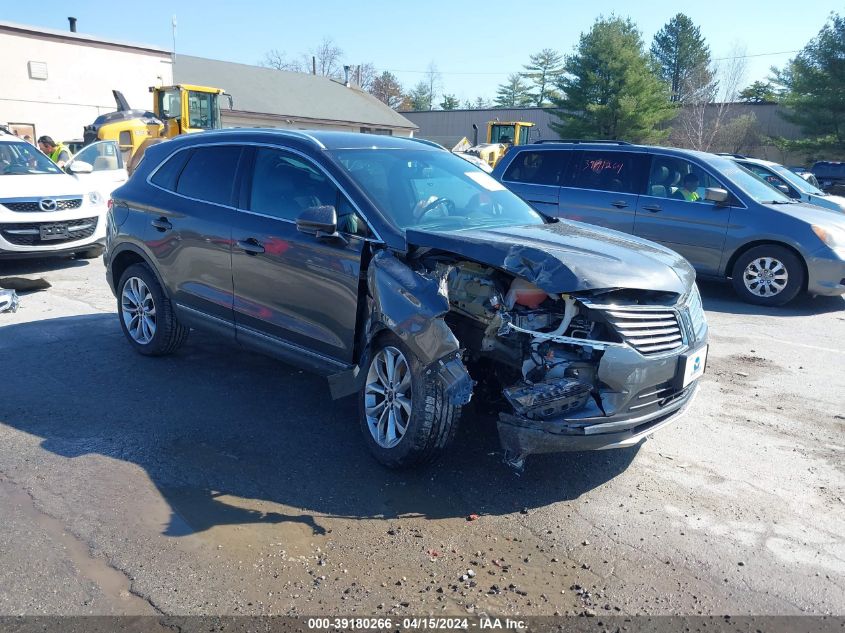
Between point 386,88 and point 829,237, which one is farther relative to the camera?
point 386,88

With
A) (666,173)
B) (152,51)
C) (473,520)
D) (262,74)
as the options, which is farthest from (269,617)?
(262,74)

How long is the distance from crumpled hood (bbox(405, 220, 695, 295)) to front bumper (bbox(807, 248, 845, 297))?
514 centimetres

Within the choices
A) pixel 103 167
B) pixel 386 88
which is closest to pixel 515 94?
pixel 386 88

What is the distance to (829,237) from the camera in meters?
8.72

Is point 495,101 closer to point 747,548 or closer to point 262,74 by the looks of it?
point 262,74

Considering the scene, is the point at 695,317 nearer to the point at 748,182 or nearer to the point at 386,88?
the point at 748,182

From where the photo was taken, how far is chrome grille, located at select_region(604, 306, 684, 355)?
374cm

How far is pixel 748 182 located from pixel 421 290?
23.9ft

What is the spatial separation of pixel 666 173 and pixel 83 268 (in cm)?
847

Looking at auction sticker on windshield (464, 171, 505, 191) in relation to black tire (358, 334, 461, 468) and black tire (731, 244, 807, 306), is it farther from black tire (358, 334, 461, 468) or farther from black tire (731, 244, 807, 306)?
black tire (731, 244, 807, 306)

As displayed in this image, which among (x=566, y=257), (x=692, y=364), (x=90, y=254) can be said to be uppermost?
(x=566, y=257)

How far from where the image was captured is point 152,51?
1419 inches

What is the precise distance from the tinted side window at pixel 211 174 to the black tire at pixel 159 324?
0.86m

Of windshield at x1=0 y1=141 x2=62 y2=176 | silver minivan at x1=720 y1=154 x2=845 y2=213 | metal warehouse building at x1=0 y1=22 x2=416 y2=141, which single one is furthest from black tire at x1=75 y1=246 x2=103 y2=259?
metal warehouse building at x1=0 y1=22 x2=416 y2=141
